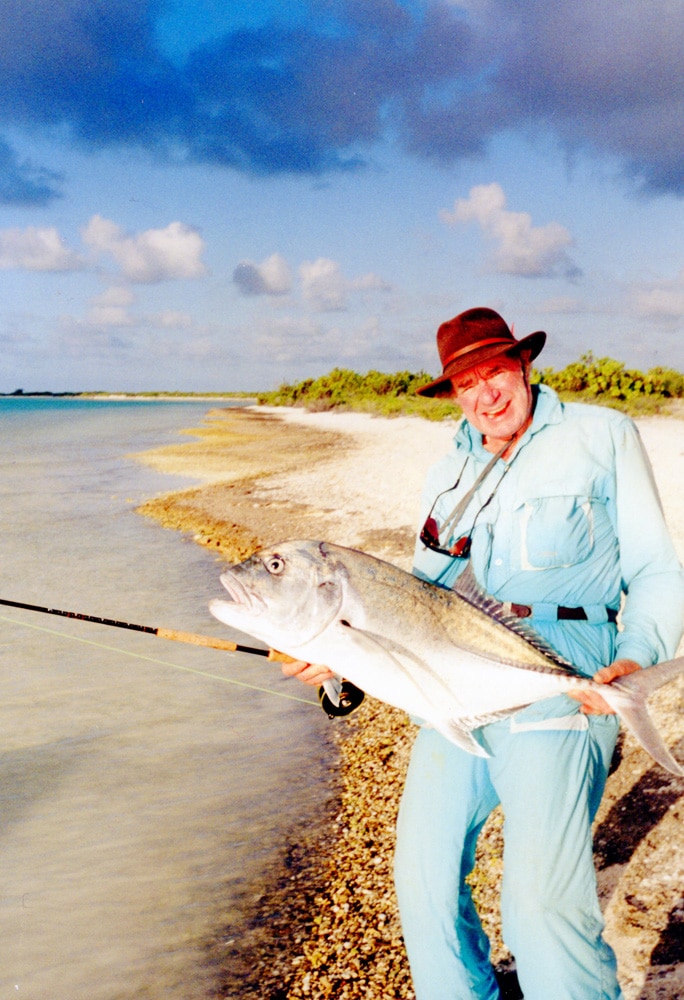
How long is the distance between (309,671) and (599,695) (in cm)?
122

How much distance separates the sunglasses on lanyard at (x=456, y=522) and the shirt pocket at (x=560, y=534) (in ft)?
0.99

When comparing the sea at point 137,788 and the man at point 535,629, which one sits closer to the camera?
the man at point 535,629

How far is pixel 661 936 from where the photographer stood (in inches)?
134

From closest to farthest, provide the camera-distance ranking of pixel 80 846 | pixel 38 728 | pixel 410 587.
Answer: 1. pixel 410 587
2. pixel 80 846
3. pixel 38 728

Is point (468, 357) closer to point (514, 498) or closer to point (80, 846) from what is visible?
point (514, 498)

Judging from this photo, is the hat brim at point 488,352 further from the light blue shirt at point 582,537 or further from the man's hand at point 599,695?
the man's hand at point 599,695

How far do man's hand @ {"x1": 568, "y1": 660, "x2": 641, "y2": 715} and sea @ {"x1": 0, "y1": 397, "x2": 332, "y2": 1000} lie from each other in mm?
2509

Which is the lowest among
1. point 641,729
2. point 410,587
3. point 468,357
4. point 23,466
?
point 23,466

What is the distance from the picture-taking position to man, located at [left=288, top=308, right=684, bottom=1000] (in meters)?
2.63

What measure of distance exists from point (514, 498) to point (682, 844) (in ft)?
7.60

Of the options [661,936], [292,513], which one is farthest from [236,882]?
[292,513]

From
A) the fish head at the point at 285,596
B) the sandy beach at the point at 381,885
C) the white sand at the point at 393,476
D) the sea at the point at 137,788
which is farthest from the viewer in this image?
the white sand at the point at 393,476

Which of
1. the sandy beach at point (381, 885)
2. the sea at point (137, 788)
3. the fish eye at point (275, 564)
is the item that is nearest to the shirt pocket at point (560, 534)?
the fish eye at point (275, 564)

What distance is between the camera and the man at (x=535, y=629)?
2.63 metres
